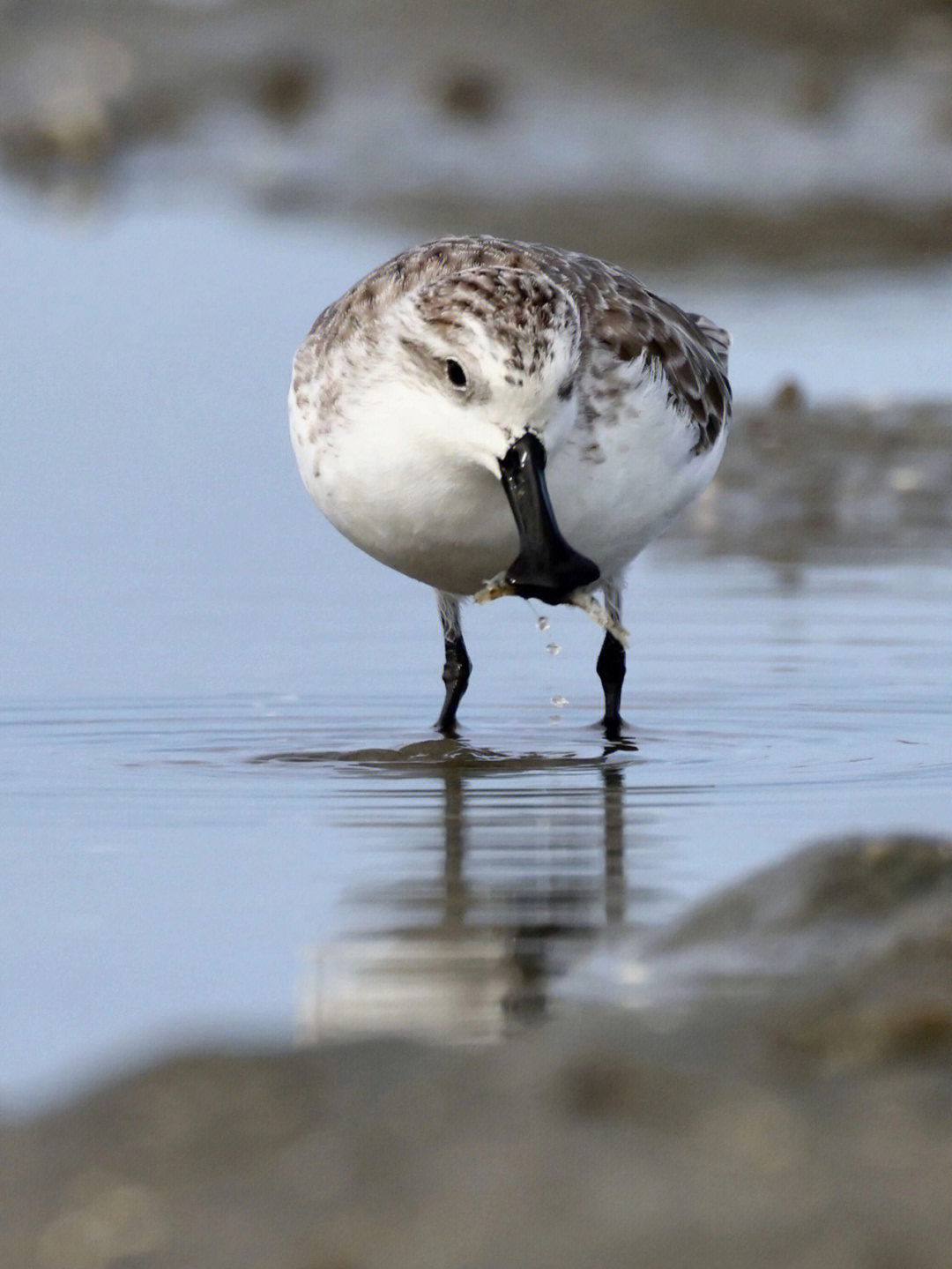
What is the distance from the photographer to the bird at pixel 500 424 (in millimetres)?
6297

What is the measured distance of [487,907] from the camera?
197 inches

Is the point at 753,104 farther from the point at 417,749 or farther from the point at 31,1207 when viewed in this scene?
the point at 31,1207

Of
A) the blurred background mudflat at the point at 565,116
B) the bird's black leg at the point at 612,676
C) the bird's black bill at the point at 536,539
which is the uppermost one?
the blurred background mudflat at the point at 565,116

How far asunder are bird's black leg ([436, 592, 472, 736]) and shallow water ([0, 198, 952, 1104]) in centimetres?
9

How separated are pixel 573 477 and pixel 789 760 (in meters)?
0.91

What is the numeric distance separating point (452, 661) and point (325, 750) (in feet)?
2.94

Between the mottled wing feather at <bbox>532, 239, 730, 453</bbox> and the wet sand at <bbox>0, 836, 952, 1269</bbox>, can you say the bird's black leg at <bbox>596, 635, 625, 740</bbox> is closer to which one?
the mottled wing feather at <bbox>532, 239, 730, 453</bbox>

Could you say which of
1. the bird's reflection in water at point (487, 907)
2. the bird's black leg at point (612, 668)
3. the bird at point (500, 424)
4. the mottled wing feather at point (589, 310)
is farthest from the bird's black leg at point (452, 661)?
the mottled wing feather at point (589, 310)

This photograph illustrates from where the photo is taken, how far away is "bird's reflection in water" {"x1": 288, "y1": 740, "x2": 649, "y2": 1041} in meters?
4.16

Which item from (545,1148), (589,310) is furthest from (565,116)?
(545,1148)

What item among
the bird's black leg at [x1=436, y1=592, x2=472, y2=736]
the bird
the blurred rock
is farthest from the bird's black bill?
the blurred rock

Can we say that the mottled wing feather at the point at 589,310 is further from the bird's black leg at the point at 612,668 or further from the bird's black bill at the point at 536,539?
the bird's black bill at the point at 536,539

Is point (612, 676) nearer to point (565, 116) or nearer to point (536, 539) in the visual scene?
point (536, 539)

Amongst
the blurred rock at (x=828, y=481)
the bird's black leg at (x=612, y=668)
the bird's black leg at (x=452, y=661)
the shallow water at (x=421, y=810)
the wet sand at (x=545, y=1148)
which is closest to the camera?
the wet sand at (x=545, y=1148)
